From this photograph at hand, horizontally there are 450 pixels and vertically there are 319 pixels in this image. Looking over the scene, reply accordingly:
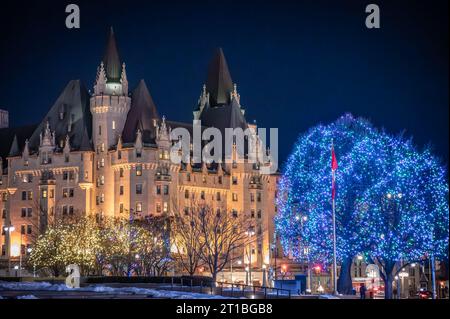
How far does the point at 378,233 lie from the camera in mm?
95562

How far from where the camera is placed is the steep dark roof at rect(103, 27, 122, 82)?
175 meters

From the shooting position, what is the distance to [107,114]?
172875mm

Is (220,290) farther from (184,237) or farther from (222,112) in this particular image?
(222,112)

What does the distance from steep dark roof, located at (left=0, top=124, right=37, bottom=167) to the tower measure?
18785mm

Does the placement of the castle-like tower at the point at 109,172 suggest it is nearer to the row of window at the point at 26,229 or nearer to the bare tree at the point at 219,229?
the row of window at the point at 26,229

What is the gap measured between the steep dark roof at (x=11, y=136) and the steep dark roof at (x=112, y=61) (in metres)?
21.9

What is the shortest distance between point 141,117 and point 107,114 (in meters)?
5.31

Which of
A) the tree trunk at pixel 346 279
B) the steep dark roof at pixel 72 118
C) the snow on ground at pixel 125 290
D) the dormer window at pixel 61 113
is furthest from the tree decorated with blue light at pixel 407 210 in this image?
the dormer window at pixel 61 113
